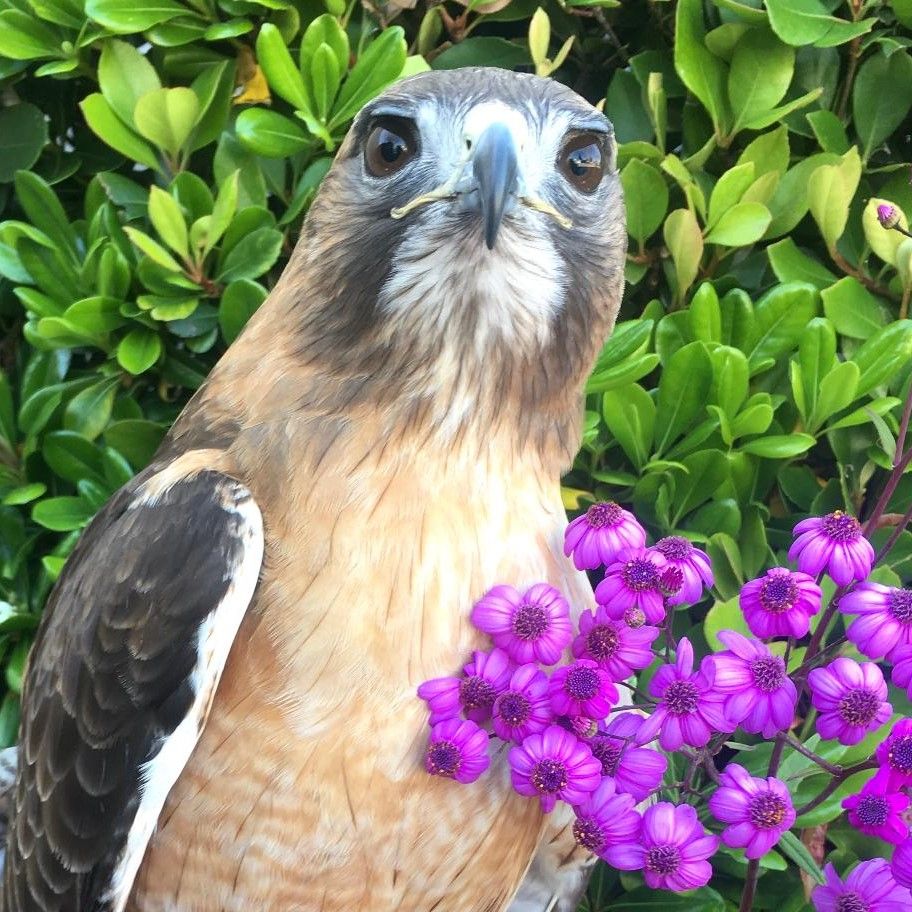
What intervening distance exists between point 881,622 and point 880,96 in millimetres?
971

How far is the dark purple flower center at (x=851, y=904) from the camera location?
35.5 inches

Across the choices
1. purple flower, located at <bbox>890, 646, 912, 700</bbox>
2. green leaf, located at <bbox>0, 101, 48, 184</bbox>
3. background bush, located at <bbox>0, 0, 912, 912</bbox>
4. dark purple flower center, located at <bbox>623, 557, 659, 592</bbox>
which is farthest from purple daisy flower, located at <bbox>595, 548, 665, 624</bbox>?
green leaf, located at <bbox>0, 101, 48, 184</bbox>

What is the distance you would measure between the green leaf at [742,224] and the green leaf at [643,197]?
0.10 meters

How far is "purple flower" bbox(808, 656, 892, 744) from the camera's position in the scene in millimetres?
877

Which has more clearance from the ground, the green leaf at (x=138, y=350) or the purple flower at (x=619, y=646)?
the purple flower at (x=619, y=646)

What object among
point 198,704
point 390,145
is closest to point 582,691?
point 198,704

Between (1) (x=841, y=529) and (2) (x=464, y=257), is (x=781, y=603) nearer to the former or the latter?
(1) (x=841, y=529)

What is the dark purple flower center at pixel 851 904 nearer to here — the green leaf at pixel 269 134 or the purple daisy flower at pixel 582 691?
the purple daisy flower at pixel 582 691

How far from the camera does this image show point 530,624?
106 cm

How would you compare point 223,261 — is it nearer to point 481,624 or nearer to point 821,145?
point 481,624

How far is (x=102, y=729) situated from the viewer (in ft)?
4.13

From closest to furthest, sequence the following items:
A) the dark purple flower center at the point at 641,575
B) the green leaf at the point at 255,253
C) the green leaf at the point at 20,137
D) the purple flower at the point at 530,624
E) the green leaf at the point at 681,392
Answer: the dark purple flower center at the point at 641,575 < the purple flower at the point at 530,624 < the green leaf at the point at 681,392 < the green leaf at the point at 255,253 < the green leaf at the point at 20,137

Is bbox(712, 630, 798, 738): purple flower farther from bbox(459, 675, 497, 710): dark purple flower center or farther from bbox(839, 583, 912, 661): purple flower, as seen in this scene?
bbox(459, 675, 497, 710): dark purple flower center

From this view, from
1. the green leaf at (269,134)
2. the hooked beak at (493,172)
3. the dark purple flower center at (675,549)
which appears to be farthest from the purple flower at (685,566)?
the green leaf at (269,134)
